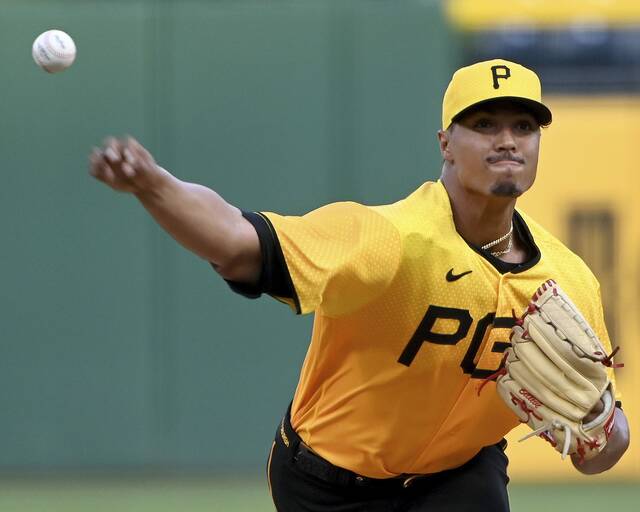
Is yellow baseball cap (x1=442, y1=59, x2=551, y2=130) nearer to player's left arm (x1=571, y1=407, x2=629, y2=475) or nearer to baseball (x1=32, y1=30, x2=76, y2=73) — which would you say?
player's left arm (x1=571, y1=407, x2=629, y2=475)

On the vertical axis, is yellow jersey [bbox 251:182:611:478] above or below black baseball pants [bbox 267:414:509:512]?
above

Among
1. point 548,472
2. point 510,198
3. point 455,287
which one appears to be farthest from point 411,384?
point 548,472

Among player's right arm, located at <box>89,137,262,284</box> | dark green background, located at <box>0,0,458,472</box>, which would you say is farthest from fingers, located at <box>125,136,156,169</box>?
dark green background, located at <box>0,0,458,472</box>

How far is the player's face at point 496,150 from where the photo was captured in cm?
391

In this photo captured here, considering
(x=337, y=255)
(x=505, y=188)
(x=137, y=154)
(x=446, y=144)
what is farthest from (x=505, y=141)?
(x=137, y=154)

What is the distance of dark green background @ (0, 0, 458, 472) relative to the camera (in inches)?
389

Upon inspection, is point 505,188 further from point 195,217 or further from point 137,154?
point 137,154

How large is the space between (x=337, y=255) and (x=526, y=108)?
886 mm

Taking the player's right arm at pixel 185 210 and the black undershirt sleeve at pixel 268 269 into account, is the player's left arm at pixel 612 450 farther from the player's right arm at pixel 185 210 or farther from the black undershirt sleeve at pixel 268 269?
the player's right arm at pixel 185 210

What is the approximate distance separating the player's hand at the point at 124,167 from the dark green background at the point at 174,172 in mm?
6829

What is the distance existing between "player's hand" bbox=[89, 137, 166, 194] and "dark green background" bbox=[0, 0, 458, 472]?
6.83m

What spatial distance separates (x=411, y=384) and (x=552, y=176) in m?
6.18

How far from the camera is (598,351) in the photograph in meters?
3.83

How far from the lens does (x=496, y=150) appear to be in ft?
12.9
